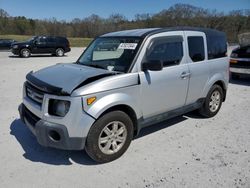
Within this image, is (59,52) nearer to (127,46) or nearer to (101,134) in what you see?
(127,46)

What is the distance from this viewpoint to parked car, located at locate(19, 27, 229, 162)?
10.7ft

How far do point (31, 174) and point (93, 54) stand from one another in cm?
242

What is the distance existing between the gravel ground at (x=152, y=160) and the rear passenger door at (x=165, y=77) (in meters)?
0.59

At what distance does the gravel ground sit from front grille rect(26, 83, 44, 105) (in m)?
0.85

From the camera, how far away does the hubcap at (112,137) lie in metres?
3.56

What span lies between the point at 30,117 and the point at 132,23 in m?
52.9

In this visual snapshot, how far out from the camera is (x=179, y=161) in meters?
3.66

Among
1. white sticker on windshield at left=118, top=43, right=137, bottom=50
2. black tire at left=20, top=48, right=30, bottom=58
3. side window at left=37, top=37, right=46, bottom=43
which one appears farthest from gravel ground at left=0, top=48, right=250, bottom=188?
side window at left=37, top=37, right=46, bottom=43

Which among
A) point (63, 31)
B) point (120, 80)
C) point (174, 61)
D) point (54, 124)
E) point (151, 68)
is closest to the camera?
point (54, 124)

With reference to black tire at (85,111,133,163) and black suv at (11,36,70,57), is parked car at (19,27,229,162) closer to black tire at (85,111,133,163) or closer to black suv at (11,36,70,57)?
black tire at (85,111,133,163)

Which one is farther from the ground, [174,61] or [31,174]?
[174,61]

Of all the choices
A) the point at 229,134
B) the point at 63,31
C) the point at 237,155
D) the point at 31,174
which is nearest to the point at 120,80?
the point at 31,174

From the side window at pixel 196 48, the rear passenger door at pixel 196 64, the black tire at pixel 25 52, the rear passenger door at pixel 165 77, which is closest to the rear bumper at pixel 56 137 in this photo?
the rear passenger door at pixel 165 77

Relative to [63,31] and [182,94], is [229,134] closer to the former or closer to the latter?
[182,94]
